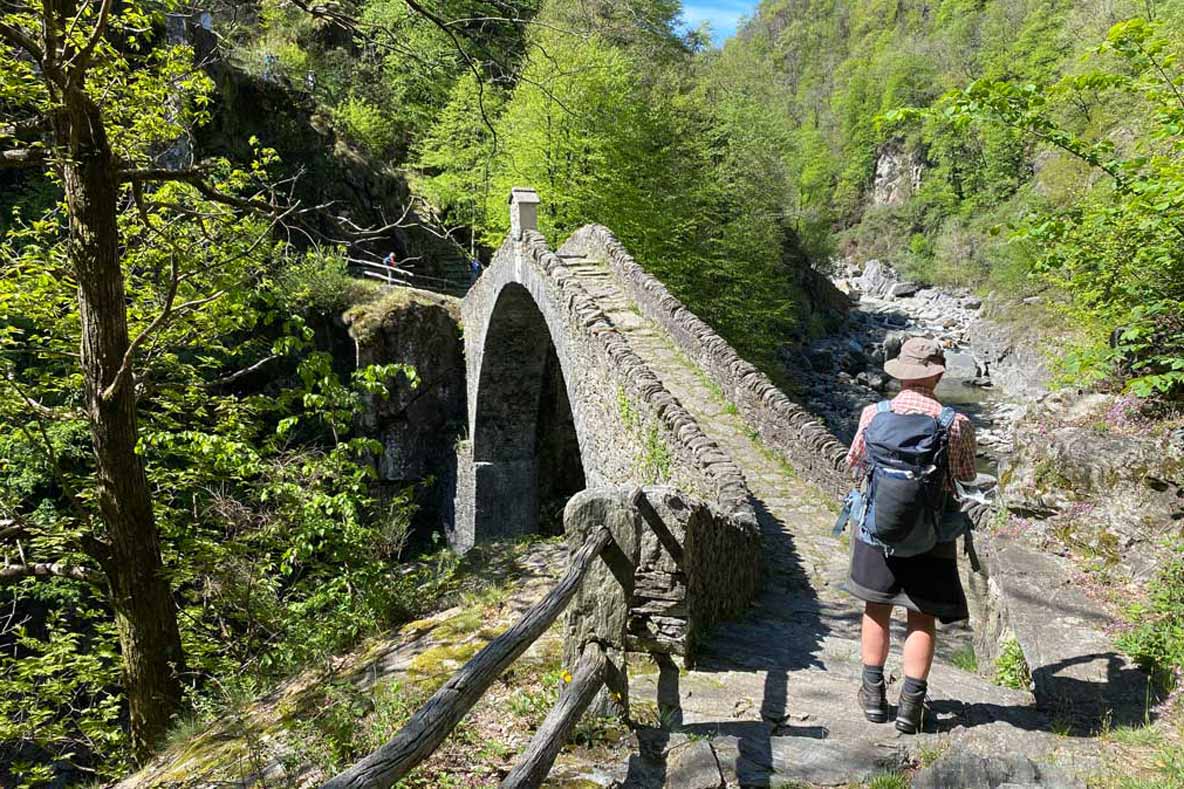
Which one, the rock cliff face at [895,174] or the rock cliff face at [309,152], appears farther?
the rock cliff face at [895,174]

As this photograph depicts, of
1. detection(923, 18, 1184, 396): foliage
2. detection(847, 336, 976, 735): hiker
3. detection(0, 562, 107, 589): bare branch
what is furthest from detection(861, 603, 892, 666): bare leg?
detection(0, 562, 107, 589): bare branch

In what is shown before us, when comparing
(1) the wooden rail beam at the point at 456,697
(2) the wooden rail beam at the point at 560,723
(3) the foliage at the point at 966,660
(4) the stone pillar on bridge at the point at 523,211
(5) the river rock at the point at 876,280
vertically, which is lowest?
(3) the foliage at the point at 966,660

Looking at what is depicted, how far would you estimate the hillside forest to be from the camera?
16.2 feet

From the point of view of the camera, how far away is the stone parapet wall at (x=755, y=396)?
780 cm

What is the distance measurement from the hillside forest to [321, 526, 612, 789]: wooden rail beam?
2402 millimetres

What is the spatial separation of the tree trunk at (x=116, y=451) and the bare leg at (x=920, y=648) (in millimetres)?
4964

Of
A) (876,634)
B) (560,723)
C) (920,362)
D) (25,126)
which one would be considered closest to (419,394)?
(25,126)

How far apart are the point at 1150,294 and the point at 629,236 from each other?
1535 centimetres

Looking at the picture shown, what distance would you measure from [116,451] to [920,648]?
5.24m

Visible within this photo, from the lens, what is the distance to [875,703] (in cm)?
317

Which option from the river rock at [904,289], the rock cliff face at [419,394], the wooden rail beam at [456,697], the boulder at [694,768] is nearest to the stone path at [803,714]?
the boulder at [694,768]

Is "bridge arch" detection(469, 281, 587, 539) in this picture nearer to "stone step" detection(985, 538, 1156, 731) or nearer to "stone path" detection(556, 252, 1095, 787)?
"stone path" detection(556, 252, 1095, 787)

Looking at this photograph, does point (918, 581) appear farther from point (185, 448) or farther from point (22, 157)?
point (185, 448)

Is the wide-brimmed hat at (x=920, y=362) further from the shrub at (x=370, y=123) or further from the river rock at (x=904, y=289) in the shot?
the river rock at (x=904, y=289)
